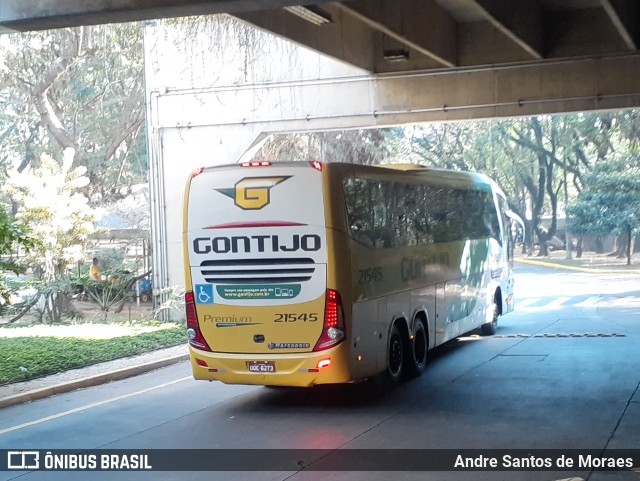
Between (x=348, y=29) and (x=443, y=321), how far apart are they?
695 cm

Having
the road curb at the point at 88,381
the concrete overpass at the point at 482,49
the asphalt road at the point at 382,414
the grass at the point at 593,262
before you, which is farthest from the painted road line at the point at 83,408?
the grass at the point at 593,262

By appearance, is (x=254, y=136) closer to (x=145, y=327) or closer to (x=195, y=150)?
(x=195, y=150)

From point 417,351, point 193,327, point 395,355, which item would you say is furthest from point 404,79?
point 193,327

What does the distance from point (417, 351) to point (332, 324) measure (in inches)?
134

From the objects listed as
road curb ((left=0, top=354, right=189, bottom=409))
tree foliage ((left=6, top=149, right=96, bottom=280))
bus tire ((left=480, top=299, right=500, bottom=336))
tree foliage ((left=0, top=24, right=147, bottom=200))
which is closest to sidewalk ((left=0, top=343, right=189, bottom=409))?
road curb ((left=0, top=354, right=189, bottom=409))

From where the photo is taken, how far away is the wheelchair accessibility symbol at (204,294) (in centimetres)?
1235

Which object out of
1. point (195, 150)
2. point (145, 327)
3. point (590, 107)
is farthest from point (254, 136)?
point (590, 107)

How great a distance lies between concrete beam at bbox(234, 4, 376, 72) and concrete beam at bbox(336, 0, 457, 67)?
97cm

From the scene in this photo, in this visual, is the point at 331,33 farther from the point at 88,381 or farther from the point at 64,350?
the point at 88,381

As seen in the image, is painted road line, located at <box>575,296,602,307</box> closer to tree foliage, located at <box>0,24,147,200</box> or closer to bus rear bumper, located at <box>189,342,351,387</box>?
bus rear bumper, located at <box>189,342,351,387</box>

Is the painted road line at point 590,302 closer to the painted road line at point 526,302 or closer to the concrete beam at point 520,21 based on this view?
the painted road line at point 526,302

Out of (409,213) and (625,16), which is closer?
(409,213)

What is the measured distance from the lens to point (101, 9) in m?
11.8

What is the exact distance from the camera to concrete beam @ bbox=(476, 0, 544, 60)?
15914 mm
